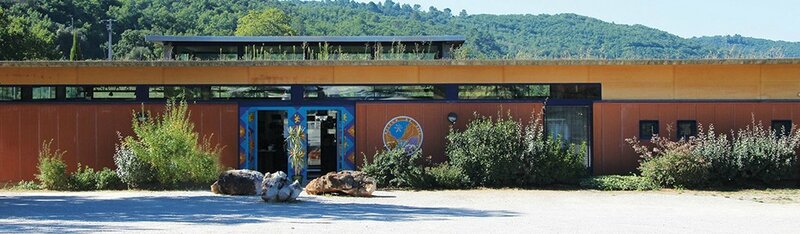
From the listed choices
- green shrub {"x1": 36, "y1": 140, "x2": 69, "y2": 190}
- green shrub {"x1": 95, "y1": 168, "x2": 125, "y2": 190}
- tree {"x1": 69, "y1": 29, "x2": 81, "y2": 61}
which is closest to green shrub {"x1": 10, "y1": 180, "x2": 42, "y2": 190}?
green shrub {"x1": 36, "y1": 140, "x2": 69, "y2": 190}

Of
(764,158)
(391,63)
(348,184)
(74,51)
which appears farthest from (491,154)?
(74,51)

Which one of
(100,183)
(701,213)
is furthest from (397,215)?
(100,183)

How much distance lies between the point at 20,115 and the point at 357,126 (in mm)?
7867

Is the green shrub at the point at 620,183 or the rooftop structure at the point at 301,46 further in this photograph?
the rooftop structure at the point at 301,46

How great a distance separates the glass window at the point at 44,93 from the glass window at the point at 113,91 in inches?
36.8

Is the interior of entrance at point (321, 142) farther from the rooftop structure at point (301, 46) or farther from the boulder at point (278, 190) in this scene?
the boulder at point (278, 190)

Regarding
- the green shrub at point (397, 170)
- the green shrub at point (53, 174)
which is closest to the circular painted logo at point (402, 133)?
the green shrub at point (397, 170)

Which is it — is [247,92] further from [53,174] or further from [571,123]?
[571,123]

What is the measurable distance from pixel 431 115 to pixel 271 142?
3906 millimetres

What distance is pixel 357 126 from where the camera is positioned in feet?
73.4

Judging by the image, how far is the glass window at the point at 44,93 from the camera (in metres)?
22.2

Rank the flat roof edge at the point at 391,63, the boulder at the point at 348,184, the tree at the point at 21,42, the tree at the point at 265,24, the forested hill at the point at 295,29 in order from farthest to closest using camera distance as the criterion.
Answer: the tree at the point at 265,24 → the forested hill at the point at 295,29 → the tree at the point at 21,42 → the flat roof edge at the point at 391,63 → the boulder at the point at 348,184

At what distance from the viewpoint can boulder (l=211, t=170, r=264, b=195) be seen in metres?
18.4

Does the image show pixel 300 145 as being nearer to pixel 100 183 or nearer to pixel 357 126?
pixel 357 126
